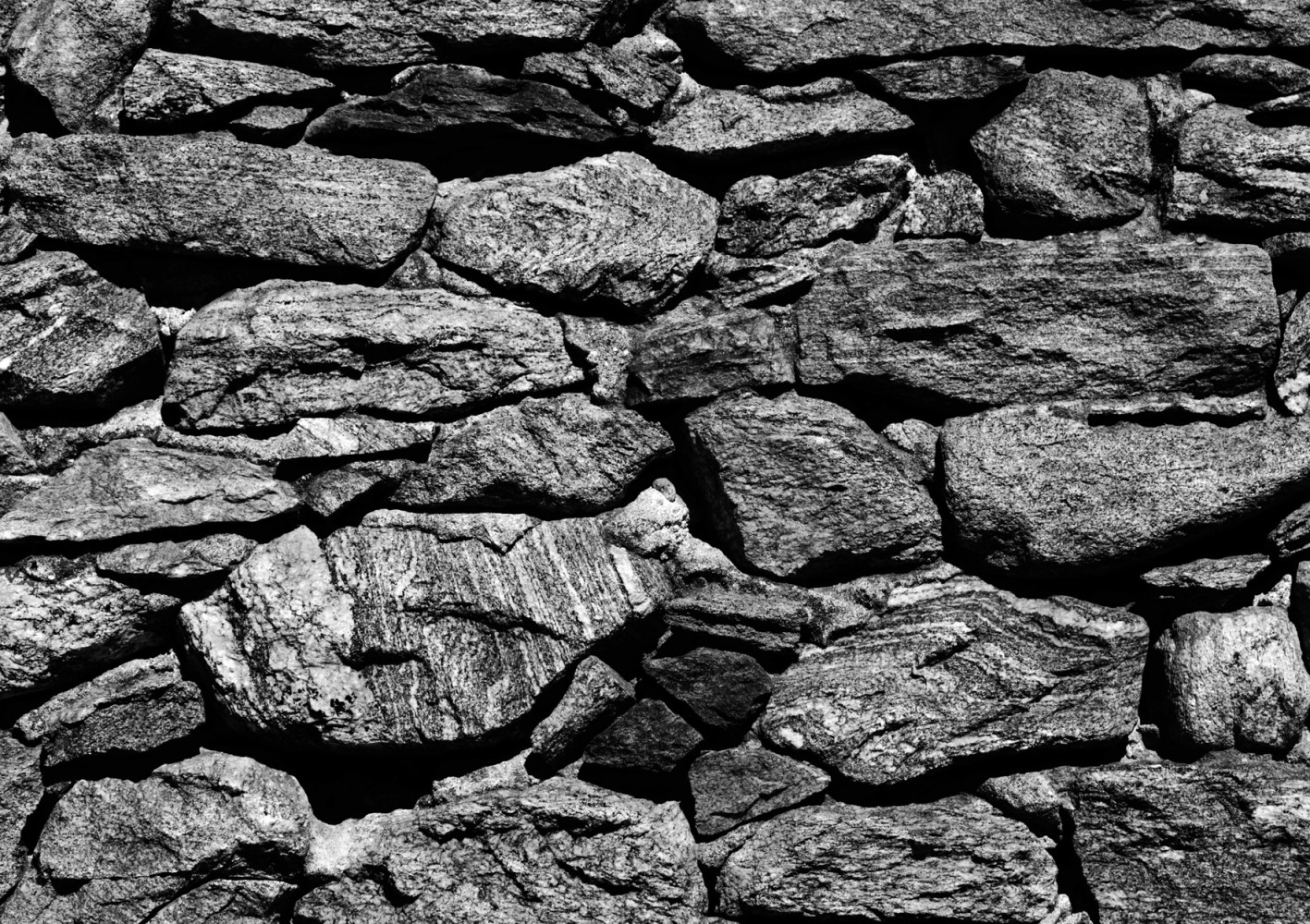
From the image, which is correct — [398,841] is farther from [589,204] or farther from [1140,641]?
[1140,641]

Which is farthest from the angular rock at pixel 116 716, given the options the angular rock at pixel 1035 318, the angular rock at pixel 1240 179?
the angular rock at pixel 1240 179

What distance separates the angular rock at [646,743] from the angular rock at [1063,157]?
130 centimetres

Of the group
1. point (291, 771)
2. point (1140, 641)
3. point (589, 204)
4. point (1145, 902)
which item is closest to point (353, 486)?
point (291, 771)

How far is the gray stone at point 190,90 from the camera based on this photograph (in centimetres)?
242

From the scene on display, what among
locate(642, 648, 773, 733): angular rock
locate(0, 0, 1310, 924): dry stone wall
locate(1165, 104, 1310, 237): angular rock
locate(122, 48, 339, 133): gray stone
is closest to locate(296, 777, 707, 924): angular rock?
locate(0, 0, 1310, 924): dry stone wall

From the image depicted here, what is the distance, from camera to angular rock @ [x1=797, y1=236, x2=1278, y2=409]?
261cm

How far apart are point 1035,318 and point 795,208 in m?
0.56

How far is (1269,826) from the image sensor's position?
8.40 feet

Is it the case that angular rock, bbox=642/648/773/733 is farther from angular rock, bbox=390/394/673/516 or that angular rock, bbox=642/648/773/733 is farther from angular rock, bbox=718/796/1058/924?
angular rock, bbox=390/394/673/516

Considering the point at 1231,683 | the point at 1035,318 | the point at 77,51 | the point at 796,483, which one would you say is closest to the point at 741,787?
the point at 796,483

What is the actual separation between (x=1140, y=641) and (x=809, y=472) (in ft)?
2.65

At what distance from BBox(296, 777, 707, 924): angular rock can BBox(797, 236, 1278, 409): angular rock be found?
101 cm

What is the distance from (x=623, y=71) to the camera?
8.44 feet

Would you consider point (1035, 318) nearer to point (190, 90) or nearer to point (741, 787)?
point (741, 787)
